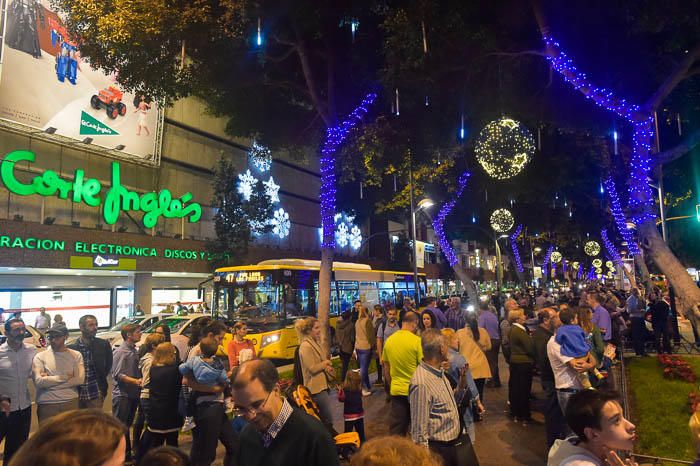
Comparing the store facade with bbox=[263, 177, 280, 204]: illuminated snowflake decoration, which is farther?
bbox=[263, 177, 280, 204]: illuminated snowflake decoration

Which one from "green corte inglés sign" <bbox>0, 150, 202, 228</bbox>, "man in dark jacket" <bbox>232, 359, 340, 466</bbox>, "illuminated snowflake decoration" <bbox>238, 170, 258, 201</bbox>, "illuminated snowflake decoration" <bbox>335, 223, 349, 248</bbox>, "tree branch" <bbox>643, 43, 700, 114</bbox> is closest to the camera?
"man in dark jacket" <bbox>232, 359, 340, 466</bbox>

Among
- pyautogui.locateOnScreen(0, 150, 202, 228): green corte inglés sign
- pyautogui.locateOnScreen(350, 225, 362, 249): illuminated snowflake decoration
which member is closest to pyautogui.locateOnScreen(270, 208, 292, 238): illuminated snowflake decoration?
pyautogui.locateOnScreen(0, 150, 202, 228): green corte inglés sign

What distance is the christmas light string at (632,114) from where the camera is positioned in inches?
428

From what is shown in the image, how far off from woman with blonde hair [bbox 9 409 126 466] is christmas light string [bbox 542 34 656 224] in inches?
447

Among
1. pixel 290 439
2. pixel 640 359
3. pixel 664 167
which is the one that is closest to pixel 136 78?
pixel 290 439

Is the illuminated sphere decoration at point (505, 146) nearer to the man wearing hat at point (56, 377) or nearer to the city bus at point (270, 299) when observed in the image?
the city bus at point (270, 299)

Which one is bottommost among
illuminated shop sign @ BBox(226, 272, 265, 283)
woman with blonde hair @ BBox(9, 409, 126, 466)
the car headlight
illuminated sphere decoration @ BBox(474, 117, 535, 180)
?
the car headlight

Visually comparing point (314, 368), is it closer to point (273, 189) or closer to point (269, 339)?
point (269, 339)

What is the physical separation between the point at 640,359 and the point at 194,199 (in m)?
29.6

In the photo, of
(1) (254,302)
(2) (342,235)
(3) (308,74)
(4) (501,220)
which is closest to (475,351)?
(3) (308,74)

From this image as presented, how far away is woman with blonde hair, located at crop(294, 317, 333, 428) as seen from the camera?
229 inches

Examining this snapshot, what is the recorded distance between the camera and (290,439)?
253cm

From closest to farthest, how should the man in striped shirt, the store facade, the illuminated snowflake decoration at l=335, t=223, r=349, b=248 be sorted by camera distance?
1. the man in striped shirt
2. the store facade
3. the illuminated snowflake decoration at l=335, t=223, r=349, b=248

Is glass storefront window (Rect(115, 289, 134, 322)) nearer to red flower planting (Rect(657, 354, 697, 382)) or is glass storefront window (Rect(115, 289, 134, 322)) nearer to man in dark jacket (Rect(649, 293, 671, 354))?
man in dark jacket (Rect(649, 293, 671, 354))
